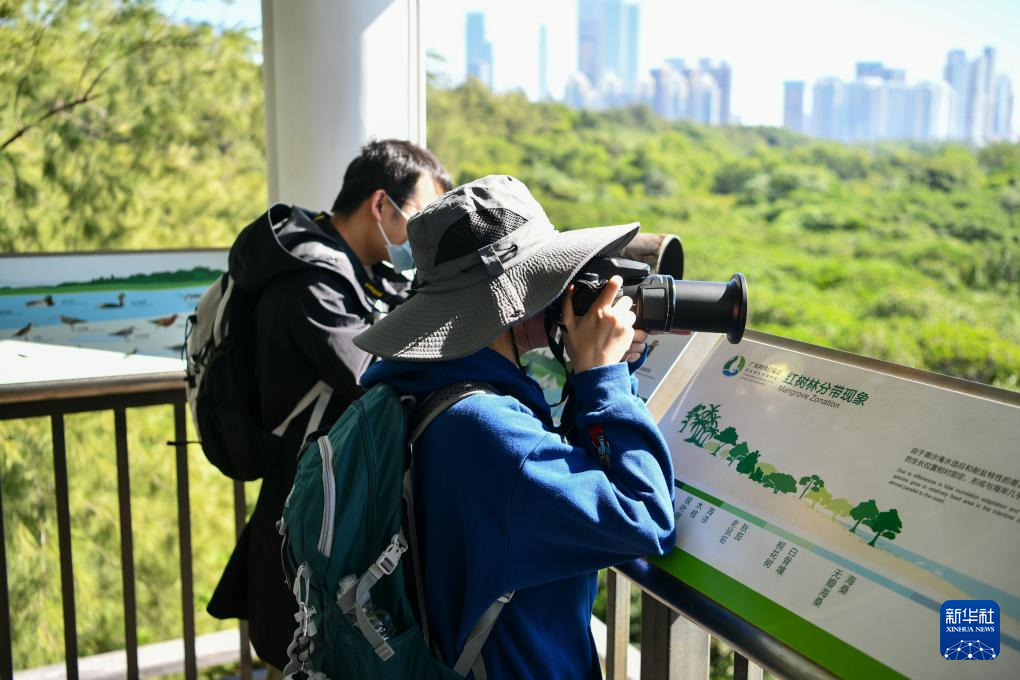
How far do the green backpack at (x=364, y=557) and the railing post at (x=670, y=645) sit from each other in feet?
1.27

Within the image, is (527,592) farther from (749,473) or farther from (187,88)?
(187,88)

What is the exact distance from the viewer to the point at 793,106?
14336mm

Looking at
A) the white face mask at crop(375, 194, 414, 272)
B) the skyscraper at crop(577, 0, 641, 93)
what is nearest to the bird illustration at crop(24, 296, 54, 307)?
the white face mask at crop(375, 194, 414, 272)

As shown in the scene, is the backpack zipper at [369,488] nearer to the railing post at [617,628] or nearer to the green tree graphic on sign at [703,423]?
the green tree graphic on sign at [703,423]

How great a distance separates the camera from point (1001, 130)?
37.7ft

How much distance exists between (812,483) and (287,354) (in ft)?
3.54

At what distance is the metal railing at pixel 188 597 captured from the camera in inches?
44.3

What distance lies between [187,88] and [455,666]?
6224mm

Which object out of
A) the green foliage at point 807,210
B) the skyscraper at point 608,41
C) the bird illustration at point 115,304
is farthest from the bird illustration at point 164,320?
the skyscraper at point 608,41

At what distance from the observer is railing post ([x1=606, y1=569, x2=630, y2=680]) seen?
5.38 feet

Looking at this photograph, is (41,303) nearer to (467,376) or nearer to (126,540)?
(126,540)

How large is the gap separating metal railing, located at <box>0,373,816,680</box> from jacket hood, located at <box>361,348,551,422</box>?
1.04 ft

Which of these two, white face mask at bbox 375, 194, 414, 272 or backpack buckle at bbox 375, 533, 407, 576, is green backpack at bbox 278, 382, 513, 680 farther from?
white face mask at bbox 375, 194, 414, 272

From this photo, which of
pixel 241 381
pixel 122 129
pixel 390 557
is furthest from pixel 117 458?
pixel 122 129
